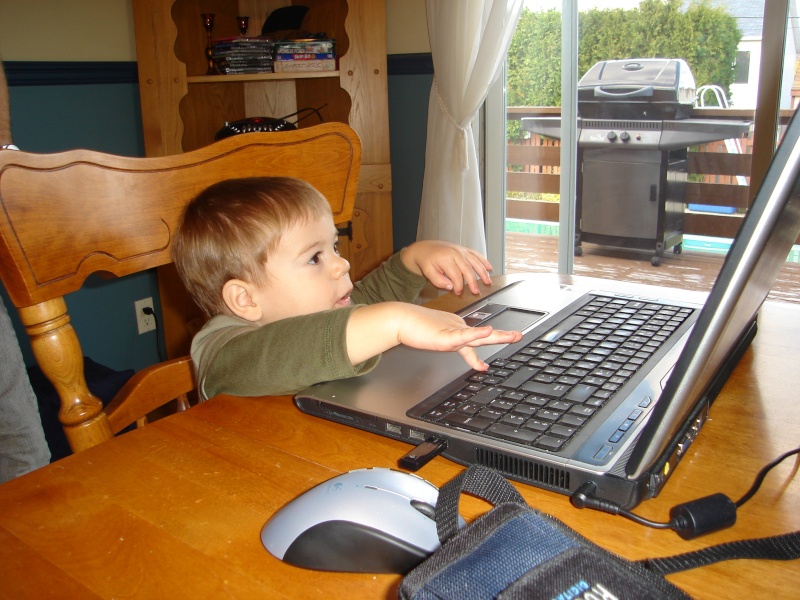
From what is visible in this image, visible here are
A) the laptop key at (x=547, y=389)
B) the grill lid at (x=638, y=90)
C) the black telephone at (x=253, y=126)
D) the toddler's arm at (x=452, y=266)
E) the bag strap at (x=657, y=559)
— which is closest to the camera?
the bag strap at (x=657, y=559)

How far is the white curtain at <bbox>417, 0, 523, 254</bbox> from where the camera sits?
2.36 metres

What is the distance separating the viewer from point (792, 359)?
2.75 feet

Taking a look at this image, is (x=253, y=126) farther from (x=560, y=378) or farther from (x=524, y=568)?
(x=524, y=568)

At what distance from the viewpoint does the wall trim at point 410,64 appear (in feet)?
8.43

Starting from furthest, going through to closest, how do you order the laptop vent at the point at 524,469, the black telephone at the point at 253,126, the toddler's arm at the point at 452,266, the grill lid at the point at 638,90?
the grill lid at the point at 638,90 < the black telephone at the point at 253,126 < the toddler's arm at the point at 452,266 < the laptop vent at the point at 524,469

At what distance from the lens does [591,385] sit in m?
0.68

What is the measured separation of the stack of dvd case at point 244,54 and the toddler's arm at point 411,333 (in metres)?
1.97

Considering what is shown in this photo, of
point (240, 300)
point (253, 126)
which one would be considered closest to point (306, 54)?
point (253, 126)

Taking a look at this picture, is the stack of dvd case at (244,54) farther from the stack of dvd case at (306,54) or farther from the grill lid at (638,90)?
the grill lid at (638,90)

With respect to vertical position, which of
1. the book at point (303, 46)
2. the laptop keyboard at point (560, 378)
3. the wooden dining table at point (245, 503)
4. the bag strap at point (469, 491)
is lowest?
the wooden dining table at point (245, 503)

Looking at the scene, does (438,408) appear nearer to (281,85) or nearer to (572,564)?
(572,564)

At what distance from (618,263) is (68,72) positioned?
221 centimetres

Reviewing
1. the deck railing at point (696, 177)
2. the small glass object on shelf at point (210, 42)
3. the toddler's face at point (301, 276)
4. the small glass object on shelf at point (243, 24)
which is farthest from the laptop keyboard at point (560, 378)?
the small glass object on shelf at point (243, 24)

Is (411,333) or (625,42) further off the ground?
(625,42)
